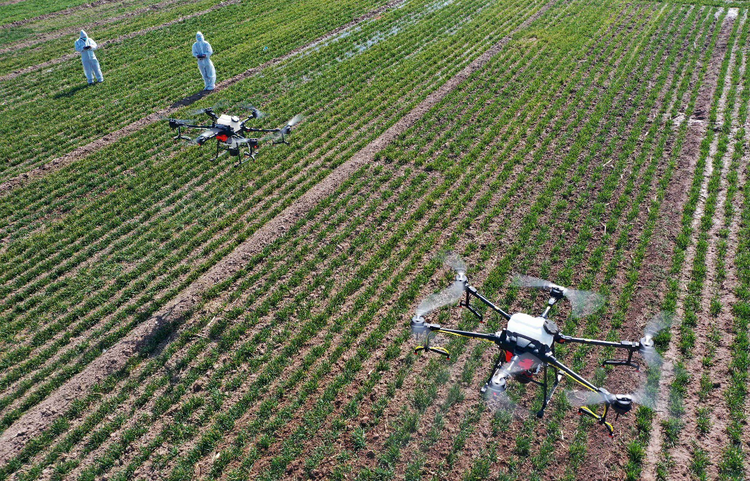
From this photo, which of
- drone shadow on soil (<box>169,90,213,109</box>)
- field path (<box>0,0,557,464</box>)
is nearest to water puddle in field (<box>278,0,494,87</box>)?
drone shadow on soil (<box>169,90,213,109</box>)

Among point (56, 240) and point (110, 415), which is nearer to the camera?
point (110, 415)

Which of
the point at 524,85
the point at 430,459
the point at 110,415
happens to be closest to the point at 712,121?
the point at 524,85

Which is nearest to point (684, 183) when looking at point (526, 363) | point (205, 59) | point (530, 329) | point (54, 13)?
point (530, 329)

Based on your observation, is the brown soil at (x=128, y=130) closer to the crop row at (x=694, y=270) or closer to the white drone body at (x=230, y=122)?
the white drone body at (x=230, y=122)

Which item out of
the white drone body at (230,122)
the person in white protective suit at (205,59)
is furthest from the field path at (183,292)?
the white drone body at (230,122)

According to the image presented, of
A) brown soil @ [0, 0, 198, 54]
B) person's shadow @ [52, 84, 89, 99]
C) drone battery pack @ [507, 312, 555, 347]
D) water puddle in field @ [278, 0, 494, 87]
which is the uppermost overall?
brown soil @ [0, 0, 198, 54]

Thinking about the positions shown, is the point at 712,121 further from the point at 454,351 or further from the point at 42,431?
the point at 42,431

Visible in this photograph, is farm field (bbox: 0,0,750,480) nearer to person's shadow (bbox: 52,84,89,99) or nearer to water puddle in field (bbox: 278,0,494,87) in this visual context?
water puddle in field (bbox: 278,0,494,87)
